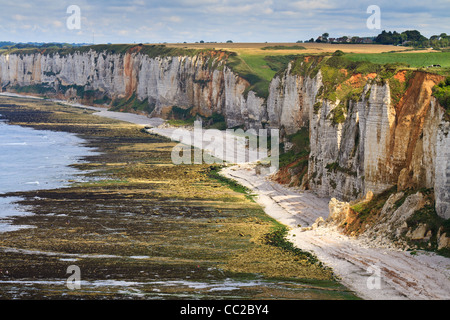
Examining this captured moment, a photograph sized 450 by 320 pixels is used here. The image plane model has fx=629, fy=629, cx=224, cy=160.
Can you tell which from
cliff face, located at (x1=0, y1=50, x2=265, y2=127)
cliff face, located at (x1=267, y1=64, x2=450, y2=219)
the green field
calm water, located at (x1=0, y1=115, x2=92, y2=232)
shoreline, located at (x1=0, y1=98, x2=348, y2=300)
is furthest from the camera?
→ cliff face, located at (x1=0, y1=50, x2=265, y2=127)

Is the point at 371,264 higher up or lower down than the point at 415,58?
lower down

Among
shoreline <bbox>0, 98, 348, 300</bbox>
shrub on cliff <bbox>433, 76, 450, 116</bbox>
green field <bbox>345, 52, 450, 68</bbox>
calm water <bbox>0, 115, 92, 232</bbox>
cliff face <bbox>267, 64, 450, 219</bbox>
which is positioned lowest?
shoreline <bbox>0, 98, 348, 300</bbox>

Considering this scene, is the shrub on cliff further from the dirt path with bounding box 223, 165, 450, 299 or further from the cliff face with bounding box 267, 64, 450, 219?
the dirt path with bounding box 223, 165, 450, 299

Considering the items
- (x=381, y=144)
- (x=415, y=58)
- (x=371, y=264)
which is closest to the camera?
(x=371, y=264)

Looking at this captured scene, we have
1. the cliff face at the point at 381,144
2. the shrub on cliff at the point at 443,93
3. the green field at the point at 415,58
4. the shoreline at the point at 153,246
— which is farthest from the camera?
the green field at the point at 415,58

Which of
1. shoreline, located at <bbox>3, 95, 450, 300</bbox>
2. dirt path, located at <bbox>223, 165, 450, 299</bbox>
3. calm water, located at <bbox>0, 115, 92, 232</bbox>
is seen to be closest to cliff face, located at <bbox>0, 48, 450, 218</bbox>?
shoreline, located at <bbox>3, 95, 450, 300</bbox>

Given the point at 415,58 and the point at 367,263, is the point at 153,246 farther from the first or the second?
the point at 415,58

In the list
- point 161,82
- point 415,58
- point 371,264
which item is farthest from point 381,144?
point 161,82

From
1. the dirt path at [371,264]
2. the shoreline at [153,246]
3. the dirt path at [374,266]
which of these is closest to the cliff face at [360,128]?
the dirt path at [371,264]

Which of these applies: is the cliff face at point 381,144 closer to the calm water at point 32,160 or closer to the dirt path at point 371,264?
the dirt path at point 371,264
